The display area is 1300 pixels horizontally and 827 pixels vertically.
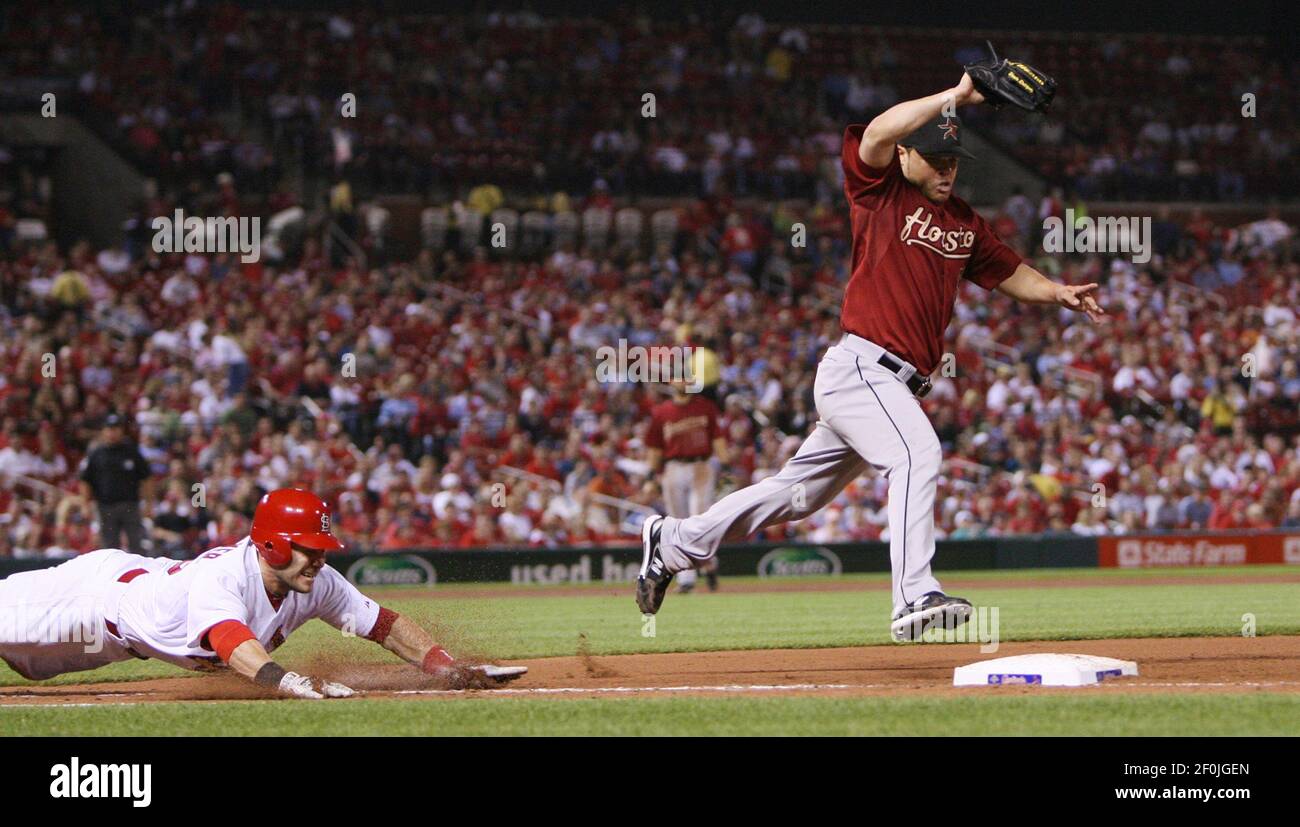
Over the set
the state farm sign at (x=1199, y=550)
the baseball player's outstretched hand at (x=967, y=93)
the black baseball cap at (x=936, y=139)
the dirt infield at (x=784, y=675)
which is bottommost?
the state farm sign at (x=1199, y=550)

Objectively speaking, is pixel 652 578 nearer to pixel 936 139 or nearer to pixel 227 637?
pixel 227 637

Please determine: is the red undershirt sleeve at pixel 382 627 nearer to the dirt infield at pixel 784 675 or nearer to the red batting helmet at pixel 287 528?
the dirt infield at pixel 784 675

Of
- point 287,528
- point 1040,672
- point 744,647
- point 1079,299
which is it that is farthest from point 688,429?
point 287,528

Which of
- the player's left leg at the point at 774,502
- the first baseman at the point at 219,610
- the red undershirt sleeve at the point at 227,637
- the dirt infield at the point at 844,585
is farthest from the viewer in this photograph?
the dirt infield at the point at 844,585

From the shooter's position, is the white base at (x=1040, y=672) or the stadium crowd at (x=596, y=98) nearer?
the white base at (x=1040, y=672)

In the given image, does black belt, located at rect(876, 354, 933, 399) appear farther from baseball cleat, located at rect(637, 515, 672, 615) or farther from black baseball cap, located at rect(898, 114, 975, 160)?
baseball cleat, located at rect(637, 515, 672, 615)

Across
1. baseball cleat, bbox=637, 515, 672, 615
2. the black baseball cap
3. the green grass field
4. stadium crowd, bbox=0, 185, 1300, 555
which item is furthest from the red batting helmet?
stadium crowd, bbox=0, 185, 1300, 555

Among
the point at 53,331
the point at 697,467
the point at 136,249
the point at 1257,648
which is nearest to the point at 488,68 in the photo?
the point at 136,249

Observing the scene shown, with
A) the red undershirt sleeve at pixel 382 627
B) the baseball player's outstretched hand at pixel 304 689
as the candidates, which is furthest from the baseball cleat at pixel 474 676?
the baseball player's outstretched hand at pixel 304 689
